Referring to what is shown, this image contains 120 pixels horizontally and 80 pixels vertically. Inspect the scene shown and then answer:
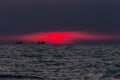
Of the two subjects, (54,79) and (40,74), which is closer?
(54,79)

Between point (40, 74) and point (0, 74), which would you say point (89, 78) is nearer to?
point (40, 74)

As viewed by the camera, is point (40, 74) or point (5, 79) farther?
point (40, 74)

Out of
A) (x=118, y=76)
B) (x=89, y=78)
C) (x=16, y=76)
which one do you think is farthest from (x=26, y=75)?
(x=118, y=76)

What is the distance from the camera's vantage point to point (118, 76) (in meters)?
45.1

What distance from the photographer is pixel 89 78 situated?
42.5 metres

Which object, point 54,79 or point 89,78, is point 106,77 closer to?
point 89,78

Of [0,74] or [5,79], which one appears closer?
[5,79]

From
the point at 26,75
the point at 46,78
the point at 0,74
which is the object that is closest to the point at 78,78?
the point at 46,78

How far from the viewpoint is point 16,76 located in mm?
45562

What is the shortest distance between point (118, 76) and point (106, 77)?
1.91 m

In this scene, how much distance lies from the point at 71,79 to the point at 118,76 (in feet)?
21.0

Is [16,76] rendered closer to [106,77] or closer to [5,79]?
[5,79]

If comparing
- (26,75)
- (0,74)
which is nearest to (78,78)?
(26,75)

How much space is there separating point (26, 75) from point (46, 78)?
12.5 ft
